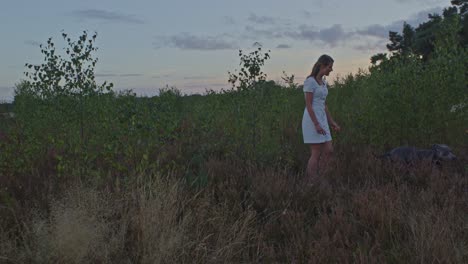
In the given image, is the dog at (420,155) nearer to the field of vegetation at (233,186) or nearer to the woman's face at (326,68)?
the field of vegetation at (233,186)

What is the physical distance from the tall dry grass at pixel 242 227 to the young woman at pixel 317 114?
1.08m

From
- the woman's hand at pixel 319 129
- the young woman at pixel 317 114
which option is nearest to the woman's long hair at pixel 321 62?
the young woman at pixel 317 114

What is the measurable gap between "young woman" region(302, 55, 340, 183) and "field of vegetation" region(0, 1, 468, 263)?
31cm

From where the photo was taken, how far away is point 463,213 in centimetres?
465

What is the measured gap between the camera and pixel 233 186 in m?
5.41

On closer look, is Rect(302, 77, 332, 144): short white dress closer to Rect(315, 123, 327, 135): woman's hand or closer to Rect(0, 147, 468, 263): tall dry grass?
Rect(315, 123, 327, 135): woman's hand

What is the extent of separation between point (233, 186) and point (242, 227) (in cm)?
111

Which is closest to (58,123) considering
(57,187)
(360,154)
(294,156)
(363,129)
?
(57,187)

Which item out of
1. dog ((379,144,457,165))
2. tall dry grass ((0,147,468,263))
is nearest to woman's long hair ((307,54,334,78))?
tall dry grass ((0,147,468,263))

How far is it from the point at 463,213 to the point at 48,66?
5190 millimetres

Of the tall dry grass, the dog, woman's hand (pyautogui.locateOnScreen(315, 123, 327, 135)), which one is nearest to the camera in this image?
the tall dry grass

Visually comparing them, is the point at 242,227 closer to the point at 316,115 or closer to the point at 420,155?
the point at 316,115

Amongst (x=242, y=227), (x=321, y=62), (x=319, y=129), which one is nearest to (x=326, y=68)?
(x=321, y=62)

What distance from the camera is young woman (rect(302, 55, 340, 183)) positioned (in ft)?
20.7
